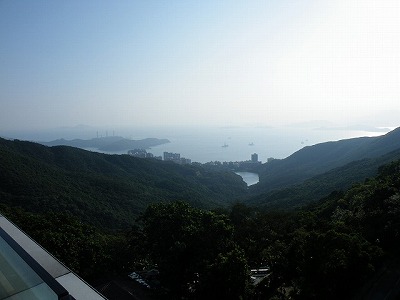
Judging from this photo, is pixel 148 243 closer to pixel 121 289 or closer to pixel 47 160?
pixel 121 289

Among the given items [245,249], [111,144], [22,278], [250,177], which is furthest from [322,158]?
[111,144]

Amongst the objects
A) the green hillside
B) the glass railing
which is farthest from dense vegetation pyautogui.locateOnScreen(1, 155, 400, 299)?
the green hillside

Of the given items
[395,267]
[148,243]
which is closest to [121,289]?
[148,243]

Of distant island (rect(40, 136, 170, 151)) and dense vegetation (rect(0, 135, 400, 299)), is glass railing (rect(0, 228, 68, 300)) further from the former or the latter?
distant island (rect(40, 136, 170, 151))

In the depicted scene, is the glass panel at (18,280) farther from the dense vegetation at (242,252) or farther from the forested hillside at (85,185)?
the forested hillside at (85,185)

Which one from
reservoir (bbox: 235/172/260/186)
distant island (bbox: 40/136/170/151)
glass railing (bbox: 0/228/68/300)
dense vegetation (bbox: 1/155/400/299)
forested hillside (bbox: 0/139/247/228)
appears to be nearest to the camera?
glass railing (bbox: 0/228/68/300)
